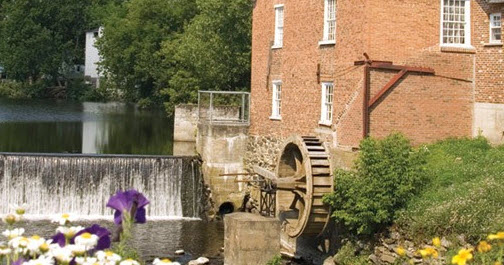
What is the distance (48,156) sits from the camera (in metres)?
26.9

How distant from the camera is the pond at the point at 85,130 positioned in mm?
37531

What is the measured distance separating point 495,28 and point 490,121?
2.48 metres

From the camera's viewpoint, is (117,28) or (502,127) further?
(117,28)

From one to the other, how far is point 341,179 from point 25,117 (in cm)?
3736

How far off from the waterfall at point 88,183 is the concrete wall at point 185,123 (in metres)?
10.9

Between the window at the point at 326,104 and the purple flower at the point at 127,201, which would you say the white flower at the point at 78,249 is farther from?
the window at the point at 326,104

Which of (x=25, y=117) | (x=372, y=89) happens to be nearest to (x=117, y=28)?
(x=25, y=117)

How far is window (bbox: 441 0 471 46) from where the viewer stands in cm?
2102

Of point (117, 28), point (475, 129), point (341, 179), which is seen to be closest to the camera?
point (341, 179)

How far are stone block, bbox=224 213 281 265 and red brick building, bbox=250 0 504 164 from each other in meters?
3.16

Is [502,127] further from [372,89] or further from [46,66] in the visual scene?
[46,66]

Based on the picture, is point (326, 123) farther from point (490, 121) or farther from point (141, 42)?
point (141, 42)

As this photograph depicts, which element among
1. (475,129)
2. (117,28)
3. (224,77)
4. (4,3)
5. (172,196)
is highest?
(4,3)

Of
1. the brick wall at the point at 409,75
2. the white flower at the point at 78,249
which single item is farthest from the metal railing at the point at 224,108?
the white flower at the point at 78,249
